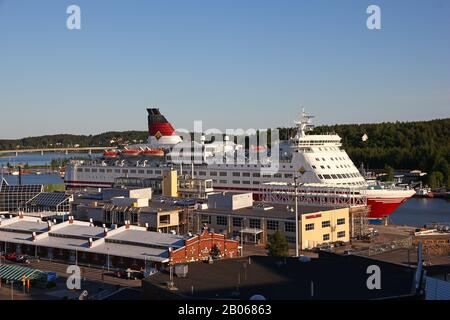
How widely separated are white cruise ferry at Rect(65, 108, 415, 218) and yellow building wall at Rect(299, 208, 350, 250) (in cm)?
605

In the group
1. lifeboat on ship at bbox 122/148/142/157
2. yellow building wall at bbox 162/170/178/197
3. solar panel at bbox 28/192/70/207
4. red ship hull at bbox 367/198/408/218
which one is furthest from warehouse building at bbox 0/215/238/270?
lifeboat on ship at bbox 122/148/142/157

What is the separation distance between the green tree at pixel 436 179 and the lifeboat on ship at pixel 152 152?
25.7 metres

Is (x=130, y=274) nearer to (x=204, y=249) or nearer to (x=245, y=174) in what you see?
(x=204, y=249)

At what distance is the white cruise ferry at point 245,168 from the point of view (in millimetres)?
35509

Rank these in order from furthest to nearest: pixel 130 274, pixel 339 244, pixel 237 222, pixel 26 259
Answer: pixel 237 222 → pixel 339 244 → pixel 26 259 → pixel 130 274

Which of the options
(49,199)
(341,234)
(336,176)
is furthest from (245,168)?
(341,234)

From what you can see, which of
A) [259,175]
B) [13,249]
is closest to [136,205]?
[13,249]

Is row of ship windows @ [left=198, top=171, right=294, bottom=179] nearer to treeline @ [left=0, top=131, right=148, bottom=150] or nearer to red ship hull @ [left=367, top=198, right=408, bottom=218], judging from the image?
red ship hull @ [left=367, top=198, right=408, bottom=218]

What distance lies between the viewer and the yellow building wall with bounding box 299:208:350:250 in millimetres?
25766

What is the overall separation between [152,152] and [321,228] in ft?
73.8

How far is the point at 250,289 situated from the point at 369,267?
2825mm

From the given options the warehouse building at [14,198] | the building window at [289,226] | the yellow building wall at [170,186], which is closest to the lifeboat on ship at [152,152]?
Result: the yellow building wall at [170,186]

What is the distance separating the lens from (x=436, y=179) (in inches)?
2319
